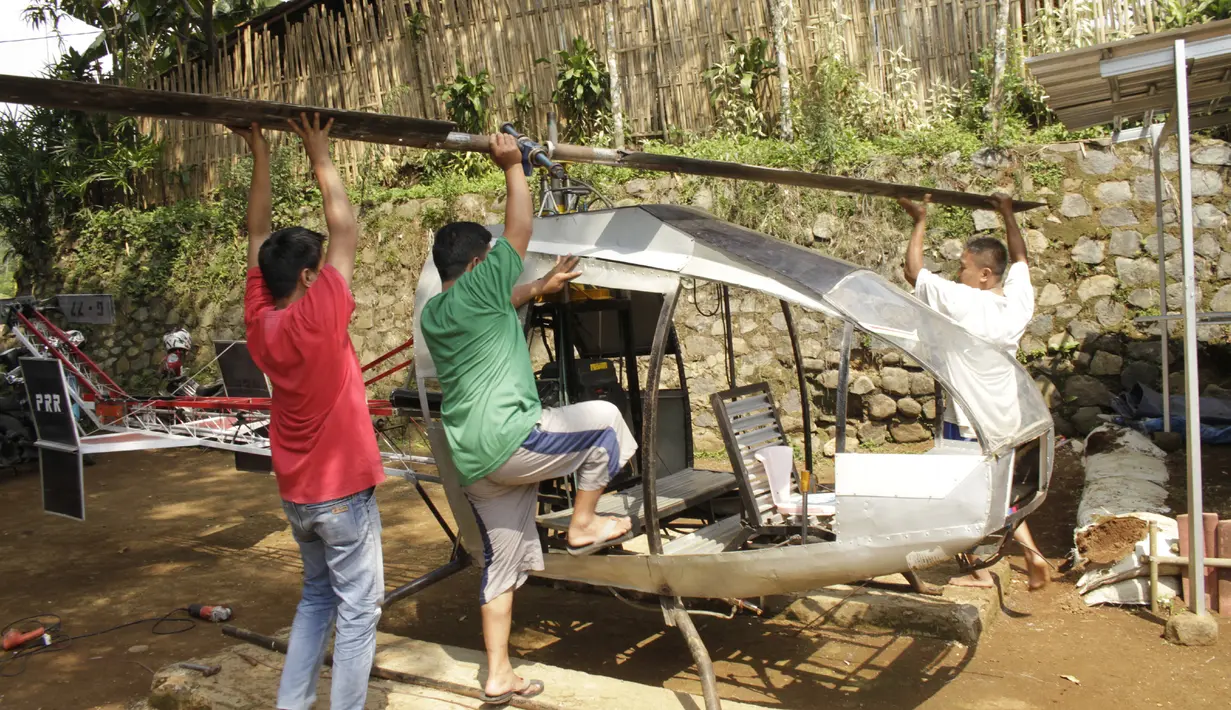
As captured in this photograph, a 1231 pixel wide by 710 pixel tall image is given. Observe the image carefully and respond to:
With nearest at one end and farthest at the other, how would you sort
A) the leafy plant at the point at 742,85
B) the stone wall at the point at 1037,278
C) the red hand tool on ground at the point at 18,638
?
the red hand tool on ground at the point at 18,638 → the stone wall at the point at 1037,278 → the leafy plant at the point at 742,85

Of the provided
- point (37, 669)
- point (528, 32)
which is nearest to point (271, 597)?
point (37, 669)

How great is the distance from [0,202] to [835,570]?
591 inches

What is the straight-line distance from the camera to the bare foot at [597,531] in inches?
163

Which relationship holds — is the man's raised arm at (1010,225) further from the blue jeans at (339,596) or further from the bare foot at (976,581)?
the blue jeans at (339,596)

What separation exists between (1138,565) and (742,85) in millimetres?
6776

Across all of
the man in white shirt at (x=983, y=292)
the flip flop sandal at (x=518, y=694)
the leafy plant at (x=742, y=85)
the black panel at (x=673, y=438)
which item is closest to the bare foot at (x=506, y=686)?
the flip flop sandal at (x=518, y=694)

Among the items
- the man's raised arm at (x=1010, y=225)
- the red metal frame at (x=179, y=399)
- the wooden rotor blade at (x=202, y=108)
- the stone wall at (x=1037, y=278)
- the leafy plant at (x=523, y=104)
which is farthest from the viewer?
the leafy plant at (x=523, y=104)

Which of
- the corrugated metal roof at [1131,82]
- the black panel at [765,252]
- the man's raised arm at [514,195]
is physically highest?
the corrugated metal roof at [1131,82]

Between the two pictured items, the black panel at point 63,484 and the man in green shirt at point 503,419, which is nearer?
the man in green shirt at point 503,419

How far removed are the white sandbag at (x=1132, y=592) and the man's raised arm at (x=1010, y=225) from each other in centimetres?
192

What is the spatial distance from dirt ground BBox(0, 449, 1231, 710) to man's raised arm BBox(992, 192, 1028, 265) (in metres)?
2.00

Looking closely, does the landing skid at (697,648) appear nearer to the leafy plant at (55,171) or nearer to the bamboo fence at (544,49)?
the bamboo fence at (544,49)

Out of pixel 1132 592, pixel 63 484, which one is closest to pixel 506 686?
pixel 1132 592

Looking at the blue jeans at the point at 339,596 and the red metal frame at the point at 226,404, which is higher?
the red metal frame at the point at 226,404
